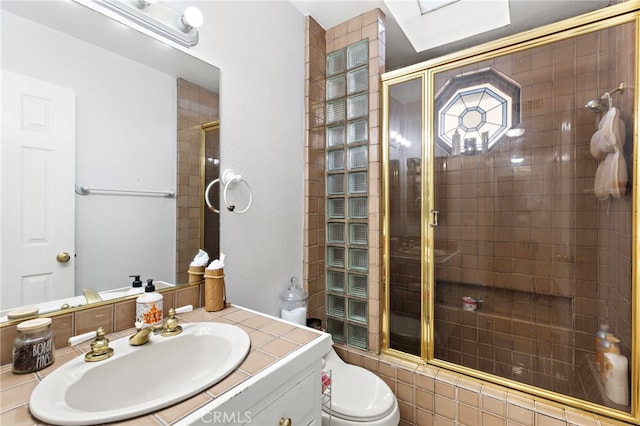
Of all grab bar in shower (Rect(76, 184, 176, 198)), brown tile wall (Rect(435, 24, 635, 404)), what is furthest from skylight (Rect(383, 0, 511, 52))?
grab bar in shower (Rect(76, 184, 176, 198))

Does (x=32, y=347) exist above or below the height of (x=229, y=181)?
below

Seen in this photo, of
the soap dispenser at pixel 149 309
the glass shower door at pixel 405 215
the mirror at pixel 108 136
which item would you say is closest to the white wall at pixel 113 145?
the mirror at pixel 108 136

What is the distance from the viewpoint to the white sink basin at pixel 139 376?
0.57m

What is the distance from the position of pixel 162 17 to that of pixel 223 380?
3.99 ft

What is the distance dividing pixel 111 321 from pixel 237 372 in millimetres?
531

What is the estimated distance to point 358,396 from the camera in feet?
4.44

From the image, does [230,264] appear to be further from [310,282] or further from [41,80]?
[41,80]

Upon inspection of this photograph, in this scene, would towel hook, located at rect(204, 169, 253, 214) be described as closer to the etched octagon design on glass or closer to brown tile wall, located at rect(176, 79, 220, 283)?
brown tile wall, located at rect(176, 79, 220, 283)

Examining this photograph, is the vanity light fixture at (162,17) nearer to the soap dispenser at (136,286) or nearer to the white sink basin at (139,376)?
the soap dispenser at (136,286)

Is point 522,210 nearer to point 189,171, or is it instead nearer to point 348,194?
point 348,194

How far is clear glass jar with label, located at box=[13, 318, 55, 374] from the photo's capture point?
2.32 ft

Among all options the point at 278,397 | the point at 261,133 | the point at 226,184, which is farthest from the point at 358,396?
the point at 261,133

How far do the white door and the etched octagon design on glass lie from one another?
1.65 meters

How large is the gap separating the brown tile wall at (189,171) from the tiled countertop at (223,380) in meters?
0.25
